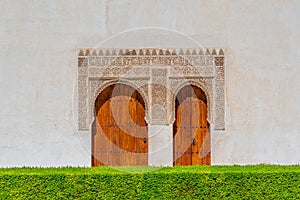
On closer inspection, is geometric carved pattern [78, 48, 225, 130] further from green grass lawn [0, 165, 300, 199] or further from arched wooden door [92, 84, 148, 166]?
green grass lawn [0, 165, 300, 199]

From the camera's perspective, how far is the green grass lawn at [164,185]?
5000 millimetres

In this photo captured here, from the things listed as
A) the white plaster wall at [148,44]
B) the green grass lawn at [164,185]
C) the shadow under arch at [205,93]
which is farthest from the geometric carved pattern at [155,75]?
the green grass lawn at [164,185]

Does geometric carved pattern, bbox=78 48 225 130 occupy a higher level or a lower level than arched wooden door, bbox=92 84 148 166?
higher

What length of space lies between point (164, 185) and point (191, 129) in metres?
1.85

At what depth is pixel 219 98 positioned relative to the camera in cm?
652

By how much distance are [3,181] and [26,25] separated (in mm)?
2501

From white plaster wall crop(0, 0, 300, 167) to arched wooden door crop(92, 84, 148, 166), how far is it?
260 mm

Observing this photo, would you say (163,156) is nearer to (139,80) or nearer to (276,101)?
(139,80)

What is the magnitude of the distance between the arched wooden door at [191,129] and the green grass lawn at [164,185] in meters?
1.68

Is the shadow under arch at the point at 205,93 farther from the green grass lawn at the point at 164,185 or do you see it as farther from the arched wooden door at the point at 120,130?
the green grass lawn at the point at 164,185

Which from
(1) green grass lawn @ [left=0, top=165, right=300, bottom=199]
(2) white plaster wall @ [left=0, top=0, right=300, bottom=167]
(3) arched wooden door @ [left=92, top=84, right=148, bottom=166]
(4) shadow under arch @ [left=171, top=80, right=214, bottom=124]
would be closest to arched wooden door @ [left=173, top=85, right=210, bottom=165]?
(4) shadow under arch @ [left=171, top=80, right=214, bottom=124]

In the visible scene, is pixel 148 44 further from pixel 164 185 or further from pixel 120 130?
pixel 164 185

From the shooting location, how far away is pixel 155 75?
6535 mm

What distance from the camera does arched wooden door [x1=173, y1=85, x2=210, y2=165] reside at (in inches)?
264
